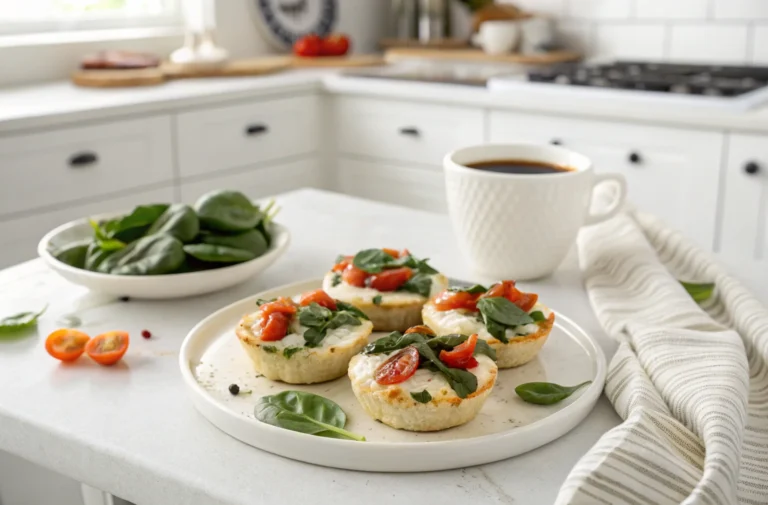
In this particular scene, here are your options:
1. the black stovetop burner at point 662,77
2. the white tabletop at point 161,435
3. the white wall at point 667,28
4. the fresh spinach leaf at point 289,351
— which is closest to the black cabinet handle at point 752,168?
the black stovetop burner at point 662,77

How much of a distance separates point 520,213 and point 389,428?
0.41 metres

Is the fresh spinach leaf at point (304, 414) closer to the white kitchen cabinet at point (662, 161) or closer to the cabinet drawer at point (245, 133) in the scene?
the white kitchen cabinet at point (662, 161)

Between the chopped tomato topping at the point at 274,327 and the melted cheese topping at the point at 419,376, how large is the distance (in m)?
0.08

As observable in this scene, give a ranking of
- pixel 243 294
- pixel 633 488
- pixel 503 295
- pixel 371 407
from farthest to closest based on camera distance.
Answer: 1. pixel 243 294
2. pixel 503 295
3. pixel 371 407
4. pixel 633 488

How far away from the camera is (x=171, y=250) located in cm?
94

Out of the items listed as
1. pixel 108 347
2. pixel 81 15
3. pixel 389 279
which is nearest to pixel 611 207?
pixel 389 279

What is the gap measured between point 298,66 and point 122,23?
635 mm

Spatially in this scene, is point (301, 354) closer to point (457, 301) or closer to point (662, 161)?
point (457, 301)

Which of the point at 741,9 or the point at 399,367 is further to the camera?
the point at 741,9

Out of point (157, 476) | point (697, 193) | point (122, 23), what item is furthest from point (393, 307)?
point (122, 23)

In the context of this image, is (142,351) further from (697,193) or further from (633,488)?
(697,193)

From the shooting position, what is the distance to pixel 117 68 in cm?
266

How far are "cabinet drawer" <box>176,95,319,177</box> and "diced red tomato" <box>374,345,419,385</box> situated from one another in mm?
1852

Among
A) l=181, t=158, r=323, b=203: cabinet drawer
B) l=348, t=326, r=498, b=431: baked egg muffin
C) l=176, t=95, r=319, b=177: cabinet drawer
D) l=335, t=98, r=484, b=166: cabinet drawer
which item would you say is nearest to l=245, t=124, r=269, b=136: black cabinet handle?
l=176, t=95, r=319, b=177: cabinet drawer
